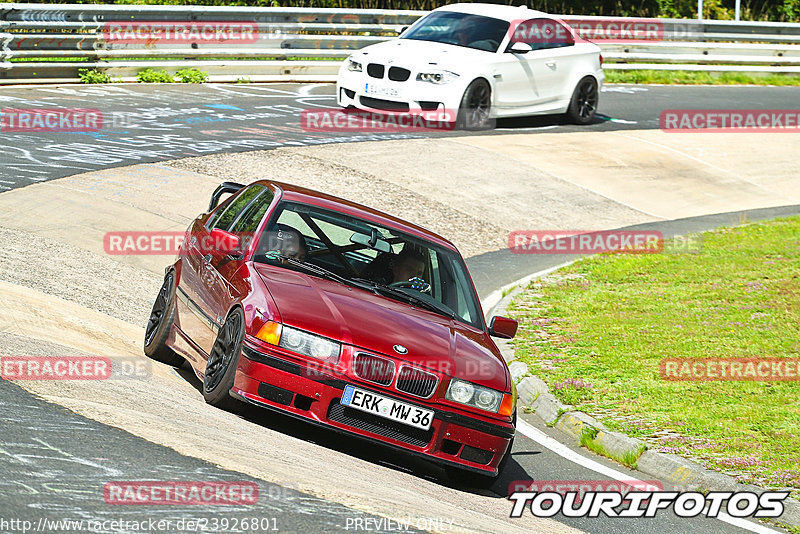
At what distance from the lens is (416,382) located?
6.75 metres

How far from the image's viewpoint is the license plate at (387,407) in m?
6.60

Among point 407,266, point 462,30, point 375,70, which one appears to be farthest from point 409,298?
point 462,30

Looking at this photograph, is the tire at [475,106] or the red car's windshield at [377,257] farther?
the tire at [475,106]

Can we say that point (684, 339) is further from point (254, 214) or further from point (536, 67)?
point (536, 67)

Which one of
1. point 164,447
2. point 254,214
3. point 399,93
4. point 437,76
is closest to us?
point 164,447

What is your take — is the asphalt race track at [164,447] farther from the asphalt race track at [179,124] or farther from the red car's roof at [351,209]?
the red car's roof at [351,209]

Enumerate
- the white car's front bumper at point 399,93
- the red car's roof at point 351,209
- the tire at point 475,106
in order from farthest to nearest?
the tire at point 475,106 → the white car's front bumper at point 399,93 → the red car's roof at point 351,209

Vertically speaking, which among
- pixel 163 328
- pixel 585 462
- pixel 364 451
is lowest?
pixel 585 462


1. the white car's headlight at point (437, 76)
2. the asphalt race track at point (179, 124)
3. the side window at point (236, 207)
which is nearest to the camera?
the side window at point (236, 207)

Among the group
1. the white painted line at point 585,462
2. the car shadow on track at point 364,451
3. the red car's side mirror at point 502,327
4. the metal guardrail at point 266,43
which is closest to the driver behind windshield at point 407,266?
the red car's side mirror at point 502,327

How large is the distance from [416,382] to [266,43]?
17.8 meters

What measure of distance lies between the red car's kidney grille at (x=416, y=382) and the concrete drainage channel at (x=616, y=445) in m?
2.06

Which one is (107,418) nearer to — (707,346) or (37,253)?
(37,253)

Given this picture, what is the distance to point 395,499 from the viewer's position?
18.8 feet
